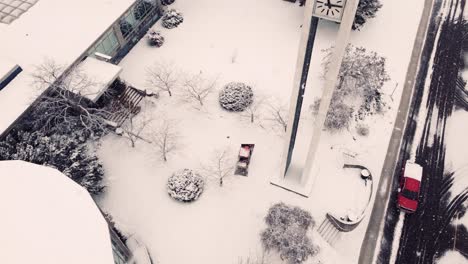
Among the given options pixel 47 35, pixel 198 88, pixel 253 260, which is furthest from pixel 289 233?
pixel 47 35

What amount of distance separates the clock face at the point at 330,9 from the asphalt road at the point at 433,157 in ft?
55.9

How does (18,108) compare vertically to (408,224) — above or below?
below

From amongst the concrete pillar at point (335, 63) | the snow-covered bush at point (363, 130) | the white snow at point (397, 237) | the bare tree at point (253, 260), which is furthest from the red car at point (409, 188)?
the bare tree at point (253, 260)

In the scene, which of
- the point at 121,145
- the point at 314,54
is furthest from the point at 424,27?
the point at 121,145

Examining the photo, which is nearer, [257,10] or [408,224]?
[408,224]

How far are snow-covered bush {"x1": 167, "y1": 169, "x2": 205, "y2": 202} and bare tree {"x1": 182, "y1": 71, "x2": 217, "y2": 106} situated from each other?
25.2 ft

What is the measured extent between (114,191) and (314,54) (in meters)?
22.5

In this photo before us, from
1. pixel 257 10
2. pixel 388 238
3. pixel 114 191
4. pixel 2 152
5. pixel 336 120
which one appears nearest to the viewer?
pixel 2 152

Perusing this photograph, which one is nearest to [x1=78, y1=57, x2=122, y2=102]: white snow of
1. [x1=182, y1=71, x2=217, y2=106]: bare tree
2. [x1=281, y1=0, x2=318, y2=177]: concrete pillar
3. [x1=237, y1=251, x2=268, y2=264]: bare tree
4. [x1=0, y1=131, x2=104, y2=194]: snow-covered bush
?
[x1=0, y1=131, x2=104, y2=194]: snow-covered bush

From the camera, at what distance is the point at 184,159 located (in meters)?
31.4

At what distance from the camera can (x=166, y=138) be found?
32094 mm

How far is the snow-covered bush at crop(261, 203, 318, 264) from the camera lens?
85.0 ft

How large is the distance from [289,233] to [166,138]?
12.8m

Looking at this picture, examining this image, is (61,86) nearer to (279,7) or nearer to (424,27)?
(279,7)
